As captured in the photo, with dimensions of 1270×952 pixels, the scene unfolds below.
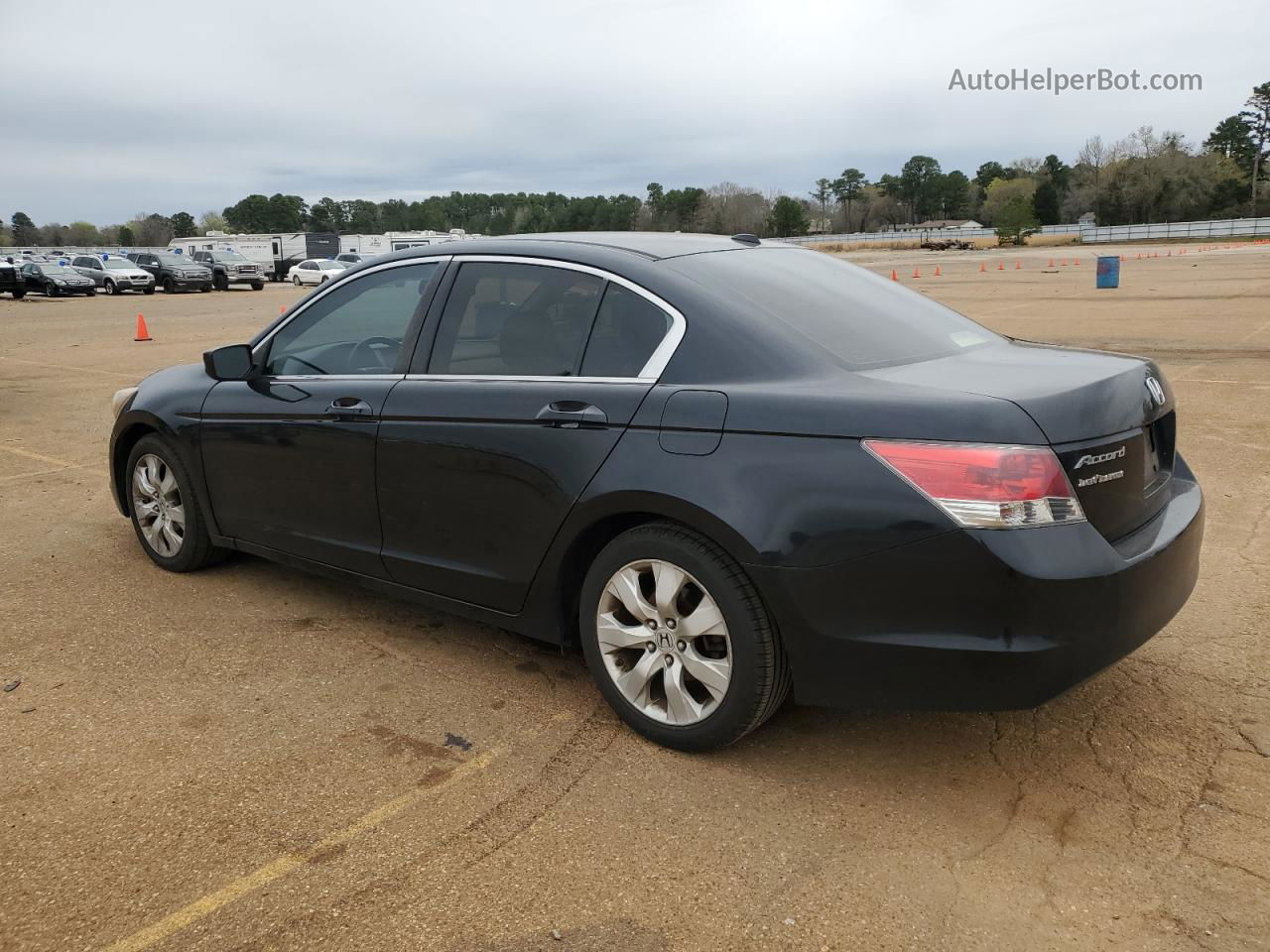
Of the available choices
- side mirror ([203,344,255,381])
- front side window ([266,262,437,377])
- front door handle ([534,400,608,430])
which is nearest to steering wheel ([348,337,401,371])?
front side window ([266,262,437,377])

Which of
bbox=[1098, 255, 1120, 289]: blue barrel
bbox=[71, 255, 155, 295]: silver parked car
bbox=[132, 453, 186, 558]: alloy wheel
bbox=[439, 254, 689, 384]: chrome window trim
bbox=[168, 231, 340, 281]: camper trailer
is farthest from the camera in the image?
bbox=[168, 231, 340, 281]: camper trailer

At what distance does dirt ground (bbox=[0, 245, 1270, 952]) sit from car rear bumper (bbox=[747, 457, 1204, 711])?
42 centimetres

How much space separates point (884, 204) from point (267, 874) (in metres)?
174

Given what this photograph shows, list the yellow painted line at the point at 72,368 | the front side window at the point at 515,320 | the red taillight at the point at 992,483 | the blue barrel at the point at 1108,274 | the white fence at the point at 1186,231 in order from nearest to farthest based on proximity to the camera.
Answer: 1. the red taillight at the point at 992,483
2. the front side window at the point at 515,320
3. the yellow painted line at the point at 72,368
4. the blue barrel at the point at 1108,274
5. the white fence at the point at 1186,231

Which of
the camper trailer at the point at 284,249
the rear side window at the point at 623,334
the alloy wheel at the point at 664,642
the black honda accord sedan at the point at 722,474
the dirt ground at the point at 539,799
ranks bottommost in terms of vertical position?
the dirt ground at the point at 539,799

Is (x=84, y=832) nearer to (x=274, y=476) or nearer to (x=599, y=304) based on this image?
(x=274, y=476)

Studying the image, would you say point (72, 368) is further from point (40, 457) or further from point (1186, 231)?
point (1186, 231)

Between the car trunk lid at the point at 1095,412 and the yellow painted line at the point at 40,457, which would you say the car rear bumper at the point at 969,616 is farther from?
the yellow painted line at the point at 40,457

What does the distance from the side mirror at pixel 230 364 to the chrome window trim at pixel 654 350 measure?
1.12 meters

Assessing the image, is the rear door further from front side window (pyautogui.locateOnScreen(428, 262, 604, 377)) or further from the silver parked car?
the silver parked car

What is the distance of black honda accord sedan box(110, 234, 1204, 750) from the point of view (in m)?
2.73

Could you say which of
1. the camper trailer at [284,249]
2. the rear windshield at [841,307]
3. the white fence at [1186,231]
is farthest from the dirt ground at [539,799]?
the white fence at [1186,231]

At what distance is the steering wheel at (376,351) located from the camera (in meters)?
4.08

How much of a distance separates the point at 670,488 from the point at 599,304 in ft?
2.63
